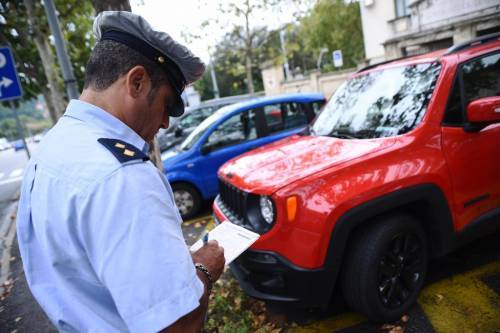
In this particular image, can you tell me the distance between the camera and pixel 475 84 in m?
3.01

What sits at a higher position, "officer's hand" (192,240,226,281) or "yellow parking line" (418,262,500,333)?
"officer's hand" (192,240,226,281)

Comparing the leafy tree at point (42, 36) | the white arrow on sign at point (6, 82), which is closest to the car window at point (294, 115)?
the white arrow on sign at point (6, 82)

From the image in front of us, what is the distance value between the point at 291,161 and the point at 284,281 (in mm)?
886

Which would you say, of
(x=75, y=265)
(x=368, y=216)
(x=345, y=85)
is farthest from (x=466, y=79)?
(x=75, y=265)

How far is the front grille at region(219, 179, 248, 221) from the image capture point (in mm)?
2854

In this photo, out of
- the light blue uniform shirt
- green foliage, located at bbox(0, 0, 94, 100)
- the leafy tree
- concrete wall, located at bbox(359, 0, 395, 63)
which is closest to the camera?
the light blue uniform shirt

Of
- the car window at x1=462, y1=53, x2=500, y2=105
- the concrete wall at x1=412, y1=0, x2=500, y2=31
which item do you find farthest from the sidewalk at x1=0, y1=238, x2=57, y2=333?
the concrete wall at x1=412, y1=0, x2=500, y2=31

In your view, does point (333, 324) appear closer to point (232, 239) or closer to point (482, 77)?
point (232, 239)

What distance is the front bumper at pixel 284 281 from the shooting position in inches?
94.4

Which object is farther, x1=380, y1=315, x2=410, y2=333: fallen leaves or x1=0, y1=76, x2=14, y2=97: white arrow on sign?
x1=0, y1=76, x2=14, y2=97: white arrow on sign

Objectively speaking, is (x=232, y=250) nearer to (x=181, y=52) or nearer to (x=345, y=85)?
(x=181, y=52)

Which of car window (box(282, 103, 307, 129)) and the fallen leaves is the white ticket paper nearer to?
the fallen leaves

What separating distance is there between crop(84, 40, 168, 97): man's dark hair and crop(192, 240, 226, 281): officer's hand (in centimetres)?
59

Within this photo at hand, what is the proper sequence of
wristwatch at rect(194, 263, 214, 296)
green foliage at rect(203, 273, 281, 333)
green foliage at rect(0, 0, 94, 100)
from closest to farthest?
wristwatch at rect(194, 263, 214, 296) < green foliage at rect(203, 273, 281, 333) < green foliage at rect(0, 0, 94, 100)
